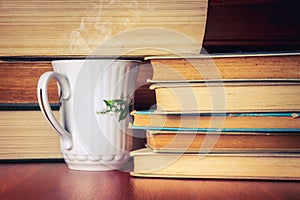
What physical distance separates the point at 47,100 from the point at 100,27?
0.41 ft

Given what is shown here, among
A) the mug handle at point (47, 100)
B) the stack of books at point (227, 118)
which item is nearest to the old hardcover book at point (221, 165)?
the stack of books at point (227, 118)

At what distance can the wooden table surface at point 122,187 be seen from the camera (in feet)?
1.64

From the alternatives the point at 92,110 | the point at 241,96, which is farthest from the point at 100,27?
the point at 241,96

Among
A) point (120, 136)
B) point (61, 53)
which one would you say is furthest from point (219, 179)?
point (61, 53)

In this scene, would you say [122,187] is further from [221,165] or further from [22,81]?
[22,81]

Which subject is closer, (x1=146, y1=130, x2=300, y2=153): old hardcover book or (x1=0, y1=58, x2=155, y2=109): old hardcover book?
(x1=146, y1=130, x2=300, y2=153): old hardcover book

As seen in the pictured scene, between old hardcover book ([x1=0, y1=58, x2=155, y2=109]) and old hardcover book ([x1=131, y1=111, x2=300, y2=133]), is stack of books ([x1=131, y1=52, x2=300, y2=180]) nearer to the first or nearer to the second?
old hardcover book ([x1=131, y1=111, x2=300, y2=133])

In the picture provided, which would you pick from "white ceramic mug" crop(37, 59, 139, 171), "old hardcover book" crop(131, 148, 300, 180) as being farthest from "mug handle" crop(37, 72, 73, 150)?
"old hardcover book" crop(131, 148, 300, 180)

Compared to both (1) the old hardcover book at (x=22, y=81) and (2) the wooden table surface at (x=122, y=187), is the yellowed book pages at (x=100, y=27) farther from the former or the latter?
(2) the wooden table surface at (x=122, y=187)

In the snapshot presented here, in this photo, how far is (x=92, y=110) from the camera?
660mm

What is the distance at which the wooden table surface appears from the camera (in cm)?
50

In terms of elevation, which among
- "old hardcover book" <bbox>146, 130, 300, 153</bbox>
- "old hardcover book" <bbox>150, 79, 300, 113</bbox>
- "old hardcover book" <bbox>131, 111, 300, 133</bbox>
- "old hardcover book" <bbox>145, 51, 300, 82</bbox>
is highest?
"old hardcover book" <bbox>145, 51, 300, 82</bbox>

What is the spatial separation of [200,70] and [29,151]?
0.91 feet

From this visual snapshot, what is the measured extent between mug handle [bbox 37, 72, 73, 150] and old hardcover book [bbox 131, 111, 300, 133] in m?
0.12
